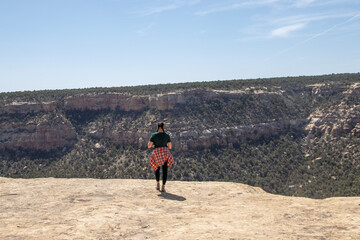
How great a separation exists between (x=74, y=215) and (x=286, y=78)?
2665 inches

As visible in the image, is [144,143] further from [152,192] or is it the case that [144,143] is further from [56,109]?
[152,192]

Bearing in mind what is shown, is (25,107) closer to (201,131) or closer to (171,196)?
(201,131)

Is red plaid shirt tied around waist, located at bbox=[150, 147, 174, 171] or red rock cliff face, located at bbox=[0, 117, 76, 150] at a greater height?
red plaid shirt tied around waist, located at bbox=[150, 147, 174, 171]

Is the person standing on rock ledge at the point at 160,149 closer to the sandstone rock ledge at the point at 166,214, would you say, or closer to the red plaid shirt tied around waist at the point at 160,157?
the red plaid shirt tied around waist at the point at 160,157

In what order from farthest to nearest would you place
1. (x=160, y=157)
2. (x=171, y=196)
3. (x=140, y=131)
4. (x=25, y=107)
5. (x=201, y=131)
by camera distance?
(x=25, y=107) < (x=140, y=131) < (x=201, y=131) < (x=160, y=157) < (x=171, y=196)

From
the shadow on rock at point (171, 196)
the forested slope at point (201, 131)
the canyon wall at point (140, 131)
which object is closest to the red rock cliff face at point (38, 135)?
the canyon wall at point (140, 131)

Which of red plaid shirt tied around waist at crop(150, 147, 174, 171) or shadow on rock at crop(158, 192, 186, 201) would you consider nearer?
shadow on rock at crop(158, 192, 186, 201)

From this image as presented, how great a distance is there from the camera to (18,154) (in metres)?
49.4

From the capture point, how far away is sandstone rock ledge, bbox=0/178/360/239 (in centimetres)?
643

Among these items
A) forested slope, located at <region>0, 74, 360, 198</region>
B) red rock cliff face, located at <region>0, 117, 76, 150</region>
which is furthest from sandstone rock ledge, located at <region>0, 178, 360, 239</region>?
red rock cliff face, located at <region>0, 117, 76, 150</region>

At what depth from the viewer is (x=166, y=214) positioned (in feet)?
26.6

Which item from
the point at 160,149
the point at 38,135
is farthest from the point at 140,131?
the point at 160,149

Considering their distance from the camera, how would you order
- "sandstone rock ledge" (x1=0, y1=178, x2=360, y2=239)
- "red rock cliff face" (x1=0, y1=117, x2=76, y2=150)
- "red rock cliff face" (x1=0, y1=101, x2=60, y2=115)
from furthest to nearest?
"red rock cliff face" (x1=0, y1=101, x2=60, y2=115)
"red rock cliff face" (x1=0, y1=117, x2=76, y2=150)
"sandstone rock ledge" (x1=0, y1=178, x2=360, y2=239)

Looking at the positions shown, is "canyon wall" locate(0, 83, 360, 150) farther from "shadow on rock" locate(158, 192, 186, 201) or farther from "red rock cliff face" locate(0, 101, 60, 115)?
"shadow on rock" locate(158, 192, 186, 201)
